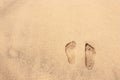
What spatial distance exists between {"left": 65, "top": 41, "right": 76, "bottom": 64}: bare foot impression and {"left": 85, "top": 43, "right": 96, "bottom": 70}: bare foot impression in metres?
0.09

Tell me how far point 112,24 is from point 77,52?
36 cm

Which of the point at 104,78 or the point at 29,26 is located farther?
the point at 29,26

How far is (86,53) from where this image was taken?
1509 millimetres

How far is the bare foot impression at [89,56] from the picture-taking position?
1.47m

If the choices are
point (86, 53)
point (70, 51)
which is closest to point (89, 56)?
point (86, 53)

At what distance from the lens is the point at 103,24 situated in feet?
5.32

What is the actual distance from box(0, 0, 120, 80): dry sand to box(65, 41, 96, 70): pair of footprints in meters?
0.02

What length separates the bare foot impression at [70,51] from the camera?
1.48 metres

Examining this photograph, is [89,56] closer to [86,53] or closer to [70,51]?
[86,53]

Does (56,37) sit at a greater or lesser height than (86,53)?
greater

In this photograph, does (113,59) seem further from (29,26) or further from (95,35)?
(29,26)

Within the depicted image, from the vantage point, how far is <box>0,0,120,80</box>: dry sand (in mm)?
1436

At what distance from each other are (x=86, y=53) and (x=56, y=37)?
0.24 meters

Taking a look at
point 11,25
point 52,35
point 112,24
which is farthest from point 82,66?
point 11,25
